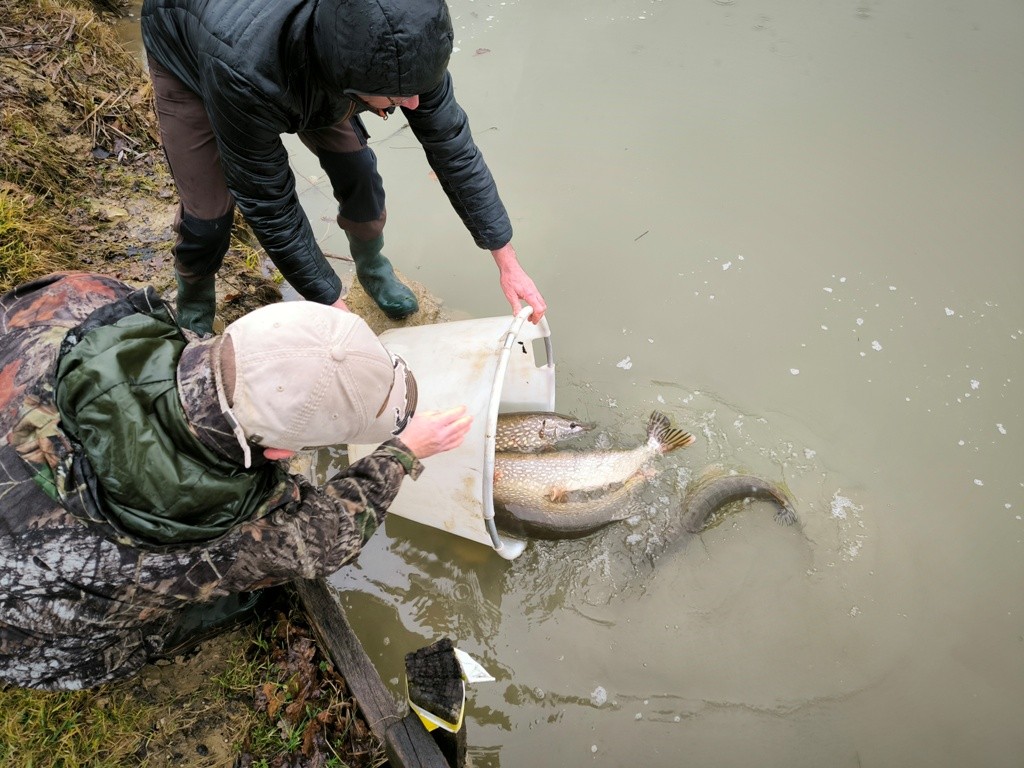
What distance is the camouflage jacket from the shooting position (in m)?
1.54

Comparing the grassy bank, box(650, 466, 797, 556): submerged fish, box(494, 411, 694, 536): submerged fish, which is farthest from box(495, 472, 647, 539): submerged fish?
the grassy bank

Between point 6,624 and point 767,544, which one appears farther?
point 767,544

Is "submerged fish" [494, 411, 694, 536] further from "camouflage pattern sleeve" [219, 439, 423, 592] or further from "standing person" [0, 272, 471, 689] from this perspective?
"standing person" [0, 272, 471, 689]

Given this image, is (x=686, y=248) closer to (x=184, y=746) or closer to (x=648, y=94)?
(x=648, y=94)

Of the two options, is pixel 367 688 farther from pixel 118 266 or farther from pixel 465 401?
pixel 118 266

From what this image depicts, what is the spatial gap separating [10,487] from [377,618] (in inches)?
74.6

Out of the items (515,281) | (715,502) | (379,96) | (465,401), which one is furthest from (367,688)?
(379,96)

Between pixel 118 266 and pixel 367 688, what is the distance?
2.89 m

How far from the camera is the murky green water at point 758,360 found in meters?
2.96

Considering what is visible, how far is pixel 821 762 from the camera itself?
281 cm

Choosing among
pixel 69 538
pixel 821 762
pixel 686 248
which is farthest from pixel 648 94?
pixel 69 538

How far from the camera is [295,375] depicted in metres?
1.48

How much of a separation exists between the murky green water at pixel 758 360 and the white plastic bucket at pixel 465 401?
1.72 feet

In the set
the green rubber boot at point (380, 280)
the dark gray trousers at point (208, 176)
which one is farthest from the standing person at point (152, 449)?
the green rubber boot at point (380, 280)
